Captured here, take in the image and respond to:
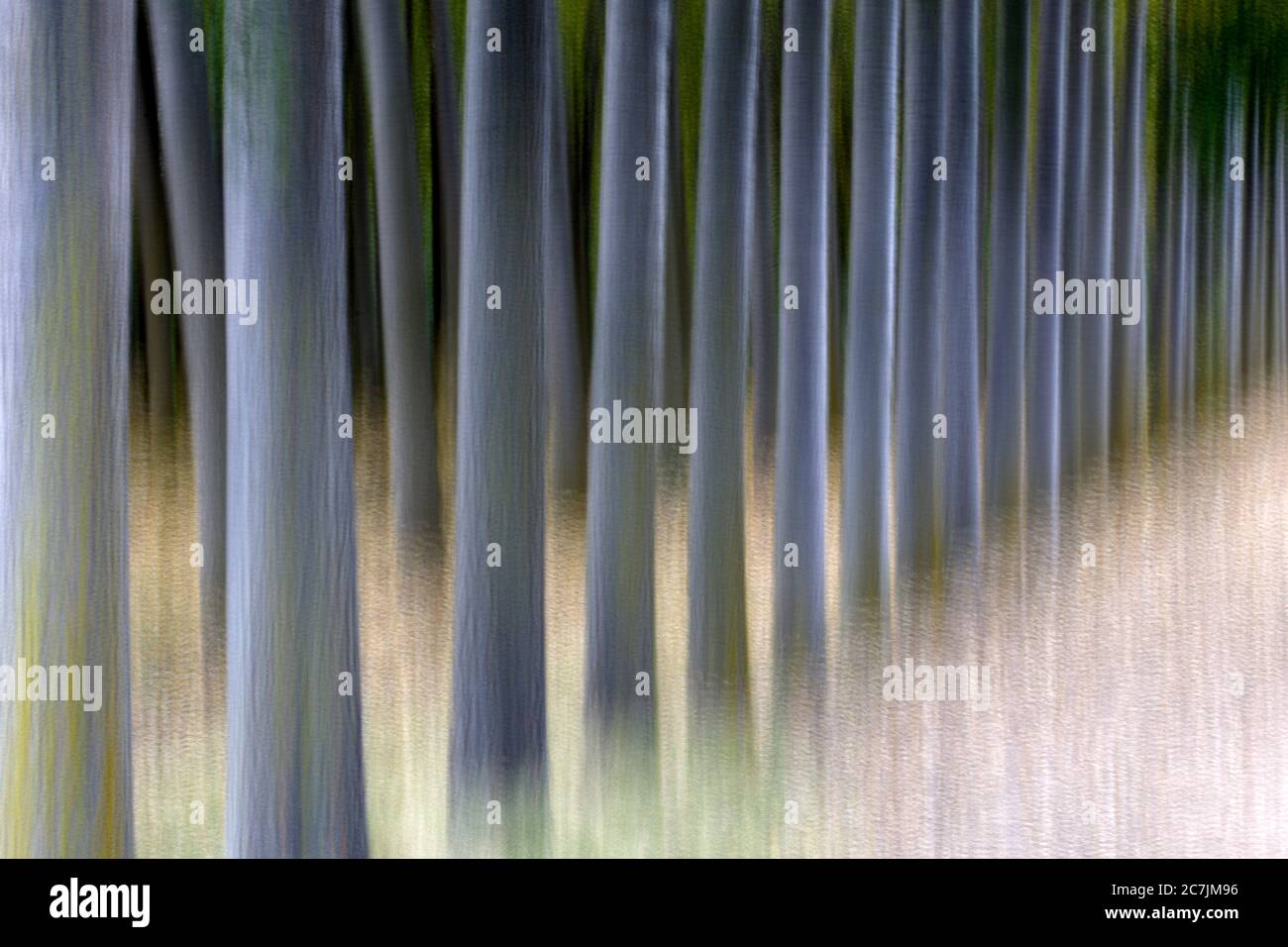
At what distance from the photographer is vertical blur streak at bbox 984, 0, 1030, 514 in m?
1.38

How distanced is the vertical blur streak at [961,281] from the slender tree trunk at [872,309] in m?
0.08

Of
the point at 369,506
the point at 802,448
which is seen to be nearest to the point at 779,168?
the point at 802,448

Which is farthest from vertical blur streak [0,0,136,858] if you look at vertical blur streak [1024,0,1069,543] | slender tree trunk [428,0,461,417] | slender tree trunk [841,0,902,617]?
vertical blur streak [1024,0,1069,543]

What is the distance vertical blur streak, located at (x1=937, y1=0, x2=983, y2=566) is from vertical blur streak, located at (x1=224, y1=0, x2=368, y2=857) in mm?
857

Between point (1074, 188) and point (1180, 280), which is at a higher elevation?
point (1074, 188)

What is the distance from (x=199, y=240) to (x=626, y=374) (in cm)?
62

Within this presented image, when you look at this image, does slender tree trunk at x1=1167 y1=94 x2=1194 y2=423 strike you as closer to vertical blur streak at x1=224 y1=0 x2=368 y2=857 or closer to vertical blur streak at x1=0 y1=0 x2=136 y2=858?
vertical blur streak at x1=224 y1=0 x2=368 y2=857

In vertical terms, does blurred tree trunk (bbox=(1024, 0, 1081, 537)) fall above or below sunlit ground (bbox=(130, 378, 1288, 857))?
above

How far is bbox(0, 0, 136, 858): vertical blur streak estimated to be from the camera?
1.31 meters

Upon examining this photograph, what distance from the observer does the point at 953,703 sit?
1379mm

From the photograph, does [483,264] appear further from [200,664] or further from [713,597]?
[200,664]

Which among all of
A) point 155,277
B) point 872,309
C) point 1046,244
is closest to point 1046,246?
point 1046,244

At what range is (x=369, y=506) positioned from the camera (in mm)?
1348

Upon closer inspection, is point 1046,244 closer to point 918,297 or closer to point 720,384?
point 918,297
